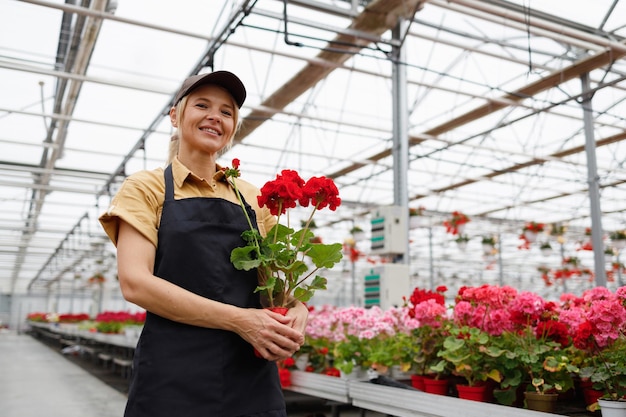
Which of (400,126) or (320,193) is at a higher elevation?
(400,126)

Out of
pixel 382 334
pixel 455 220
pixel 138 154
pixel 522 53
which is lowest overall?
pixel 382 334

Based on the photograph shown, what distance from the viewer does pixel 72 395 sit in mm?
6281

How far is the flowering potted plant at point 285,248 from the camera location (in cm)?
117

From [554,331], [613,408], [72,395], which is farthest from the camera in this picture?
[72,395]

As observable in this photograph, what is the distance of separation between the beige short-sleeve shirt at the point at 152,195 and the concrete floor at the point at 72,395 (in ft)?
7.56

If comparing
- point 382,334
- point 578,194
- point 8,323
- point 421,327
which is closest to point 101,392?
point 382,334

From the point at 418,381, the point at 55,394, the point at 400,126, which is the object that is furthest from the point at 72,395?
the point at 418,381

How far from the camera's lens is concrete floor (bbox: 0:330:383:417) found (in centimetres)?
499

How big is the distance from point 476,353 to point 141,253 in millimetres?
1853

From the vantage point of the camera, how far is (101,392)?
21.4 feet

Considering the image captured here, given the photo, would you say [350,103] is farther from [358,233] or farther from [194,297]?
[194,297]

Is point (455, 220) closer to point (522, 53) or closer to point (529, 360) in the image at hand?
point (522, 53)

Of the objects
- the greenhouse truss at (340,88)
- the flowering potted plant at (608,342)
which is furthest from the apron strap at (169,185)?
the greenhouse truss at (340,88)

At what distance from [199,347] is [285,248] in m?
0.28
